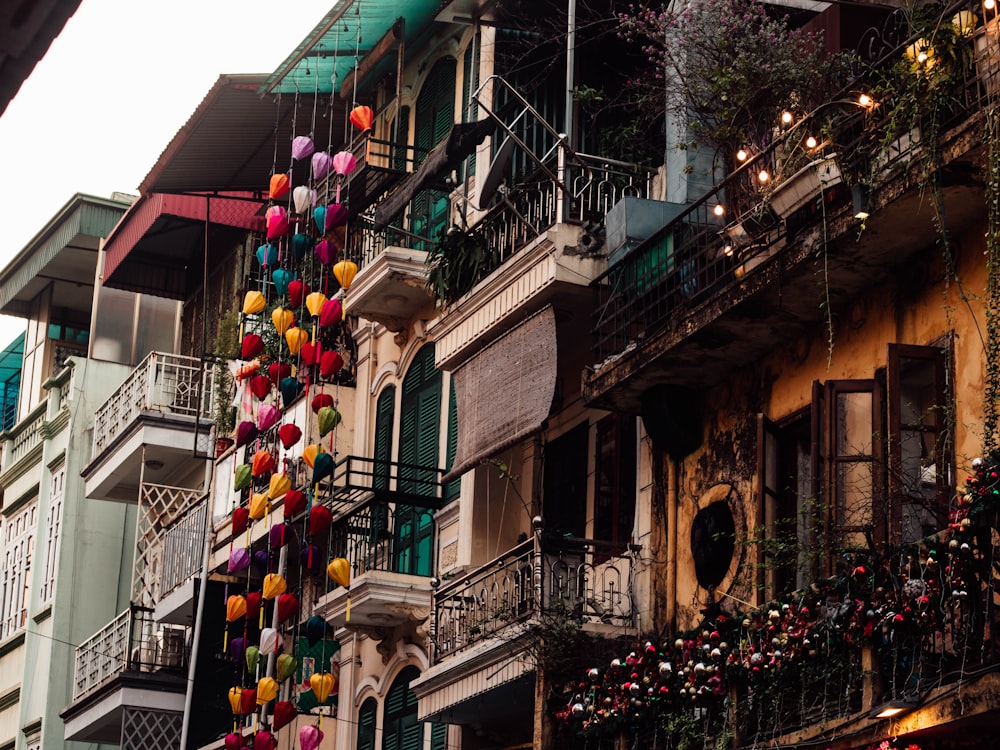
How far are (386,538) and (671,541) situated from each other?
5301 millimetres

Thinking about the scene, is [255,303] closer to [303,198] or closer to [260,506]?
[303,198]

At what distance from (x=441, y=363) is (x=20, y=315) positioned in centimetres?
1835

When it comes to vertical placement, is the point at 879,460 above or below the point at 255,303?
below

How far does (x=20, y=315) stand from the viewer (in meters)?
33.7

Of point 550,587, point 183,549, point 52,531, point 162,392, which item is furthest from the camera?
point 52,531

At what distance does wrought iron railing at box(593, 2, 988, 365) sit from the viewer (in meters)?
11.4

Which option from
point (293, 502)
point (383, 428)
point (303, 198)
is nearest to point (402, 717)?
point (293, 502)

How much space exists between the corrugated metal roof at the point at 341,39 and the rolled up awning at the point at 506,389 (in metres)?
4.96

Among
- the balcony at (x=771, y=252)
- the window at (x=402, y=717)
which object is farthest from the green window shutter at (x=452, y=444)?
the balcony at (x=771, y=252)

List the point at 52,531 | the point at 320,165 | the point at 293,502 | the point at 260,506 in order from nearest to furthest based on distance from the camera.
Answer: the point at 293,502, the point at 260,506, the point at 320,165, the point at 52,531

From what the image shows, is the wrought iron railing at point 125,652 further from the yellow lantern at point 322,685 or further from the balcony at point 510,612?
the balcony at point 510,612

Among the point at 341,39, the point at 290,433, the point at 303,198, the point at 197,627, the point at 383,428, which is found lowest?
the point at 197,627

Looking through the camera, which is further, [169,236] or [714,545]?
[169,236]

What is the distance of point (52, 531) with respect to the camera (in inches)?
1139
